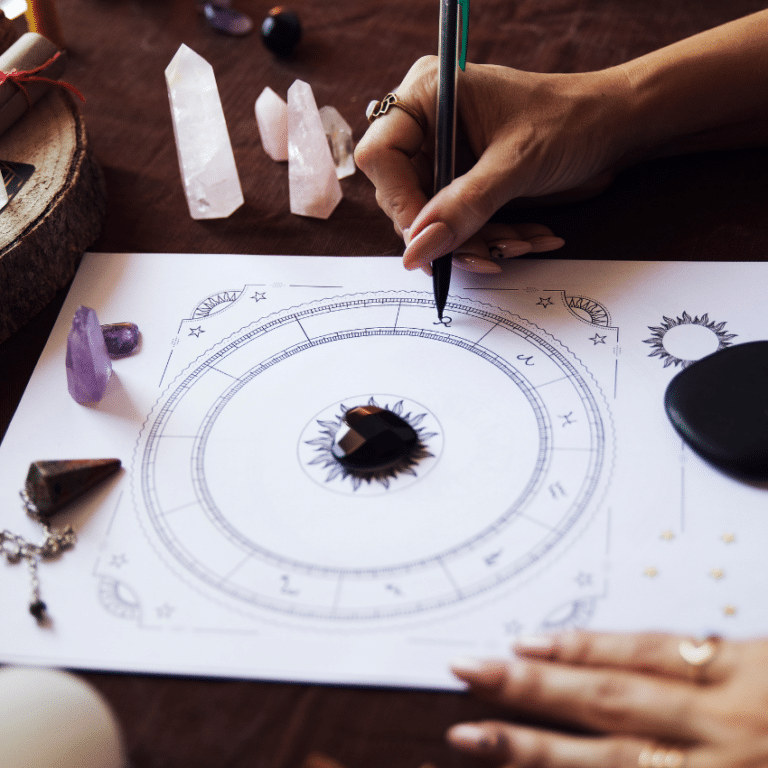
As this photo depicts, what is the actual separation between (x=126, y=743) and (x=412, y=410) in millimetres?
336

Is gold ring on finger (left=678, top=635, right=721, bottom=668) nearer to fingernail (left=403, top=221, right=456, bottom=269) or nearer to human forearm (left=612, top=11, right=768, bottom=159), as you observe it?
fingernail (left=403, top=221, right=456, bottom=269)

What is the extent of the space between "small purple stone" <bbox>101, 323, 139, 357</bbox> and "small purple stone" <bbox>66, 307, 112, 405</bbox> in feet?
0.10

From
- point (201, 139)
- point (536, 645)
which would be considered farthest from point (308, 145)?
point (536, 645)

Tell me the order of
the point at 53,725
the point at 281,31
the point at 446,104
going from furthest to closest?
1. the point at 281,31
2. the point at 446,104
3. the point at 53,725

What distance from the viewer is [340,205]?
3.04 ft

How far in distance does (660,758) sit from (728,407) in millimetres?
286

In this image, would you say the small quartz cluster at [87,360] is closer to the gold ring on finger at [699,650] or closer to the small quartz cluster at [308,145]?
the small quartz cluster at [308,145]

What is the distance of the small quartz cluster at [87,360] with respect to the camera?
715mm

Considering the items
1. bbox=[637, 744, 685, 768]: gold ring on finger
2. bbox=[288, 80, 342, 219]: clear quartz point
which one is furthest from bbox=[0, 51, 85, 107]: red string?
bbox=[637, 744, 685, 768]: gold ring on finger

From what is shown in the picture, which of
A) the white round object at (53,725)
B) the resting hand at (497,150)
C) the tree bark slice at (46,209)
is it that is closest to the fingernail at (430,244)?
the resting hand at (497,150)

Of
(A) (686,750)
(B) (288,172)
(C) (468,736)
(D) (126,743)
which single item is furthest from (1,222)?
(A) (686,750)

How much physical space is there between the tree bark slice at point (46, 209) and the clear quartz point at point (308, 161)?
0.23m

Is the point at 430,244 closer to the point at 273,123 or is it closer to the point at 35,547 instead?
the point at 273,123

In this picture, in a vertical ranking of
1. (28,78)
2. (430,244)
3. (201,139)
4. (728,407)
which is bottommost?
(728,407)
